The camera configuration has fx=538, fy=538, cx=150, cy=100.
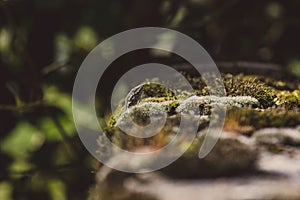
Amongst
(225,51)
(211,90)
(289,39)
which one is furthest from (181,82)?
(289,39)

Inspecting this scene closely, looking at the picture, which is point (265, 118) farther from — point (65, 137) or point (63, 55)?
point (63, 55)

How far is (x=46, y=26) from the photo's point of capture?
7.34ft

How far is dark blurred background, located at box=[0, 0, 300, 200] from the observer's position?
6.28ft

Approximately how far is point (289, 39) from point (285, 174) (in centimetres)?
167

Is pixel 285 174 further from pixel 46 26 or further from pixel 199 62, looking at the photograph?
pixel 46 26

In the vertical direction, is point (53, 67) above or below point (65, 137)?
above

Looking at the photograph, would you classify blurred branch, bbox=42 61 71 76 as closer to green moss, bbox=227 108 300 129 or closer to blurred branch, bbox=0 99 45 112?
blurred branch, bbox=0 99 45 112

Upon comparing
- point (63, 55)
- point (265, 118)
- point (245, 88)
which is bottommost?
point (265, 118)

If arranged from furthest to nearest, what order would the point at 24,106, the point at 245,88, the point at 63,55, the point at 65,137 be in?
the point at 63,55
the point at 65,137
the point at 24,106
the point at 245,88

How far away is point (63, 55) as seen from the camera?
7.23 feet

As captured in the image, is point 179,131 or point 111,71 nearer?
point 179,131

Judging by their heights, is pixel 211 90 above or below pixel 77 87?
below

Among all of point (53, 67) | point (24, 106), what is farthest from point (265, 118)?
point (53, 67)

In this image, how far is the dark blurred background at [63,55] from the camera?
1914 mm
